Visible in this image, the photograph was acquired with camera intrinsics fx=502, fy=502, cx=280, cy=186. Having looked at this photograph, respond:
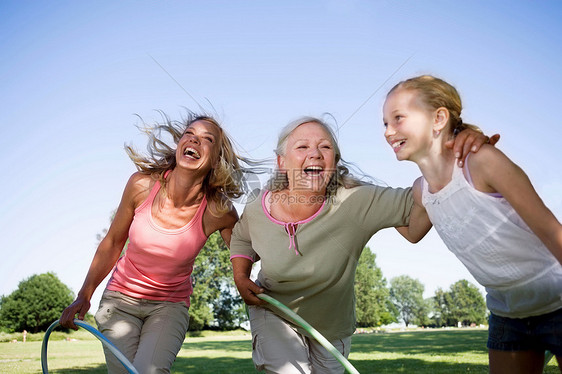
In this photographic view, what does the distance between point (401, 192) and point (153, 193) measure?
2.48 meters

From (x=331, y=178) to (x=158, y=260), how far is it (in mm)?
1822

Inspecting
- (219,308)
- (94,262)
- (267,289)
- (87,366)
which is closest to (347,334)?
(267,289)

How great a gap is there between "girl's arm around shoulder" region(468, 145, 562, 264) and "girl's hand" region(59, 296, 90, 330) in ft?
12.4

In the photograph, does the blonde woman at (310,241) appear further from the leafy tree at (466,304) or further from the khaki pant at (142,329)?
the leafy tree at (466,304)

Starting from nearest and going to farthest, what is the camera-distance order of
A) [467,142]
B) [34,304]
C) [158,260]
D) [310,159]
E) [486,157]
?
[486,157], [467,142], [310,159], [158,260], [34,304]

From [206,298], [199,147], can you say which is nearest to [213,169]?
[199,147]

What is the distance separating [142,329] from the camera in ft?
14.9

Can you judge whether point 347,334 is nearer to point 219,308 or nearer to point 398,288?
point 219,308

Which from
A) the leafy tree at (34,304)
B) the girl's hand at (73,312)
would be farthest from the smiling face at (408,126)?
the leafy tree at (34,304)

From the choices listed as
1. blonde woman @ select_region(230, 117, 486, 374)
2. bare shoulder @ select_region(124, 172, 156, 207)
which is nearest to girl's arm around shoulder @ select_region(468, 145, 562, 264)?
blonde woman @ select_region(230, 117, 486, 374)

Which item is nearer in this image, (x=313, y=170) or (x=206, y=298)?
(x=313, y=170)

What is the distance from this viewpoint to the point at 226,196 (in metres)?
5.01

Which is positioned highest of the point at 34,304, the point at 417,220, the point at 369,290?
the point at 417,220

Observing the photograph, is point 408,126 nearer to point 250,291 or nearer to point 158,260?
point 250,291
